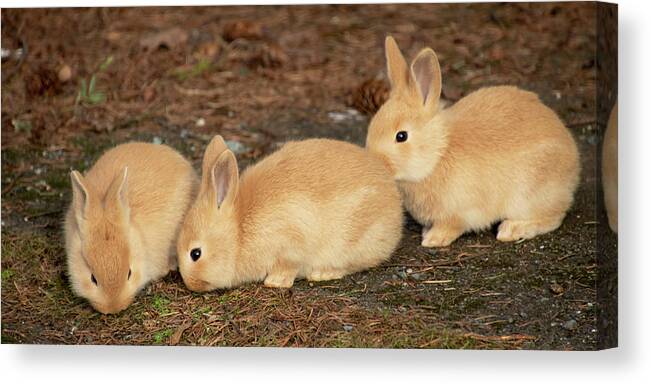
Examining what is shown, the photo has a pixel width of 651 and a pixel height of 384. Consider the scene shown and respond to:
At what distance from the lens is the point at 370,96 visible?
5.80m

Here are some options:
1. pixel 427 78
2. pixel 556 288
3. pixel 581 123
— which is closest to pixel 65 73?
pixel 427 78

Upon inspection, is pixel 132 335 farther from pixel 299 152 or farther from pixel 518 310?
pixel 518 310

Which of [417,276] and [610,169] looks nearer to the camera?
[610,169]

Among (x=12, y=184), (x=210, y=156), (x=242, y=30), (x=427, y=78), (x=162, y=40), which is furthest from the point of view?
(x=242, y=30)

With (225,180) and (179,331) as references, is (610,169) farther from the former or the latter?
(179,331)

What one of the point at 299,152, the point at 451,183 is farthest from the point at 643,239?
the point at 299,152

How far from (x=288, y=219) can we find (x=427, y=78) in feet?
3.21

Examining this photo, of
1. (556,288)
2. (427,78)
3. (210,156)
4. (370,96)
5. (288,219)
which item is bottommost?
(556,288)

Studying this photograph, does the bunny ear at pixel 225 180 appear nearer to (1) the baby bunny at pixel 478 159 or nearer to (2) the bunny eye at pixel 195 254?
(2) the bunny eye at pixel 195 254

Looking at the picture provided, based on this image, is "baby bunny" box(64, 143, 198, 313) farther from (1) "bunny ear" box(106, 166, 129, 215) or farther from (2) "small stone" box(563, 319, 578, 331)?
(2) "small stone" box(563, 319, 578, 331)

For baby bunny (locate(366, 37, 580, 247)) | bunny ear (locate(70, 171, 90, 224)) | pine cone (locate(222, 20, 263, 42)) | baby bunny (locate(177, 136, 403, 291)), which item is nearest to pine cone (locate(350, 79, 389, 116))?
pine cone (locate(222, 20, 263, 42))

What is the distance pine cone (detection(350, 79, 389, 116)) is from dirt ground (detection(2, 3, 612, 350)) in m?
0.07

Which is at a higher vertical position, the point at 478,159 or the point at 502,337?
the point at 478,159

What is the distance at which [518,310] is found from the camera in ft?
14.1
